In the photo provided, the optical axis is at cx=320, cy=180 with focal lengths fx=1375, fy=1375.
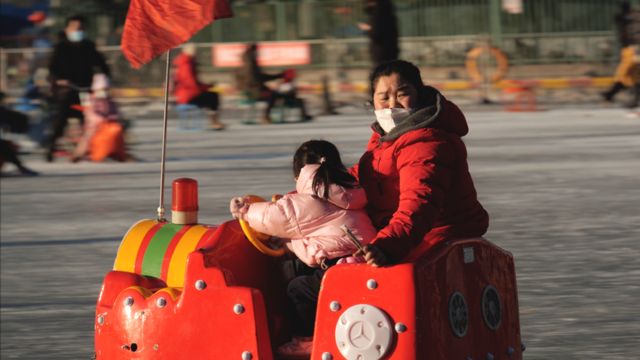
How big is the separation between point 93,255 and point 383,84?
4.55 meters

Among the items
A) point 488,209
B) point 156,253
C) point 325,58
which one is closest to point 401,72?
point 156,253

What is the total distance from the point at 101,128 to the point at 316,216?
10861mm

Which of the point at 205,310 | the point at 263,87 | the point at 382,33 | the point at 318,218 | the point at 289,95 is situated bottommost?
the point at 289,95

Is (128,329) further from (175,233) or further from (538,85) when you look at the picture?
(538,85)

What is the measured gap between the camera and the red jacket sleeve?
4.18 metres

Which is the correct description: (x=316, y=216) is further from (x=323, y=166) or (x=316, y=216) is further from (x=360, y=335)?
(x=360, y=335)

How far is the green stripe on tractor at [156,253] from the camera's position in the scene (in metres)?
4.92

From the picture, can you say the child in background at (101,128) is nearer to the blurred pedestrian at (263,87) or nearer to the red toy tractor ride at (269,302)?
the blurred pedestrian at (263,87)

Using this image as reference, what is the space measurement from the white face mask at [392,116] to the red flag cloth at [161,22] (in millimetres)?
1380

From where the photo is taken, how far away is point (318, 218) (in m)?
4.51

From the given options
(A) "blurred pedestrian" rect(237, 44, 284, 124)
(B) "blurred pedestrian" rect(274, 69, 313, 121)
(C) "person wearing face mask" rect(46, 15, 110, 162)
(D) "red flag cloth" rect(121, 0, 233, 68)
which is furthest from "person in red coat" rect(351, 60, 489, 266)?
(A) "blurred pedestrian" rect(237, 44, 284, 124)

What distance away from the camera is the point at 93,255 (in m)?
8.68

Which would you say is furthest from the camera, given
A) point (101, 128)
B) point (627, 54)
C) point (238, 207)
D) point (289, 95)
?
point (627, 54)

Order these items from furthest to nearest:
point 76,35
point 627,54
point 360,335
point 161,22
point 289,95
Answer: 1. point 627,54
2. point 289,95
3. point 76,35
4. point 161,22
5. point 360,335
